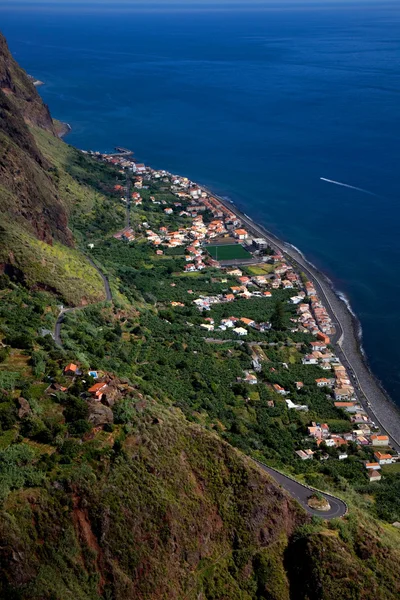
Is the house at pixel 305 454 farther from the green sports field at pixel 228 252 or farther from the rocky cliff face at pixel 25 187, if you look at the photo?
the green sports field at pixel 228 252

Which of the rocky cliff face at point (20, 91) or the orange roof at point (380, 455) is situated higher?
the rocky cliff face at point (20, 91)

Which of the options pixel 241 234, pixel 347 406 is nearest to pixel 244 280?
pixel 241 234

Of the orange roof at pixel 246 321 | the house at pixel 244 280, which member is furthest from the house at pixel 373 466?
the house at pixel 244 280

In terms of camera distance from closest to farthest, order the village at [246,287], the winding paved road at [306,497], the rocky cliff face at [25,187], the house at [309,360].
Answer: the winding paved road at [306,497] → the village at [246,287] → the house at [309,360] → the rocky cliff face at [25,187]

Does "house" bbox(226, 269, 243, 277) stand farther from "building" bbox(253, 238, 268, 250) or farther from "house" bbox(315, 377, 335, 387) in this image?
"house" bbox(315, 377, 335, 387)

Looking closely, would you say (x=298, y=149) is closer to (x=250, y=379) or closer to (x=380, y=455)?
(x=250, y=379)

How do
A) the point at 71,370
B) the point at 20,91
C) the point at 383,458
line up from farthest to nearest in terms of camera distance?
the point at 20,91 → the point at 383,458 → the point at 71,370

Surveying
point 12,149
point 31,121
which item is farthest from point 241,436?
point 31,121
